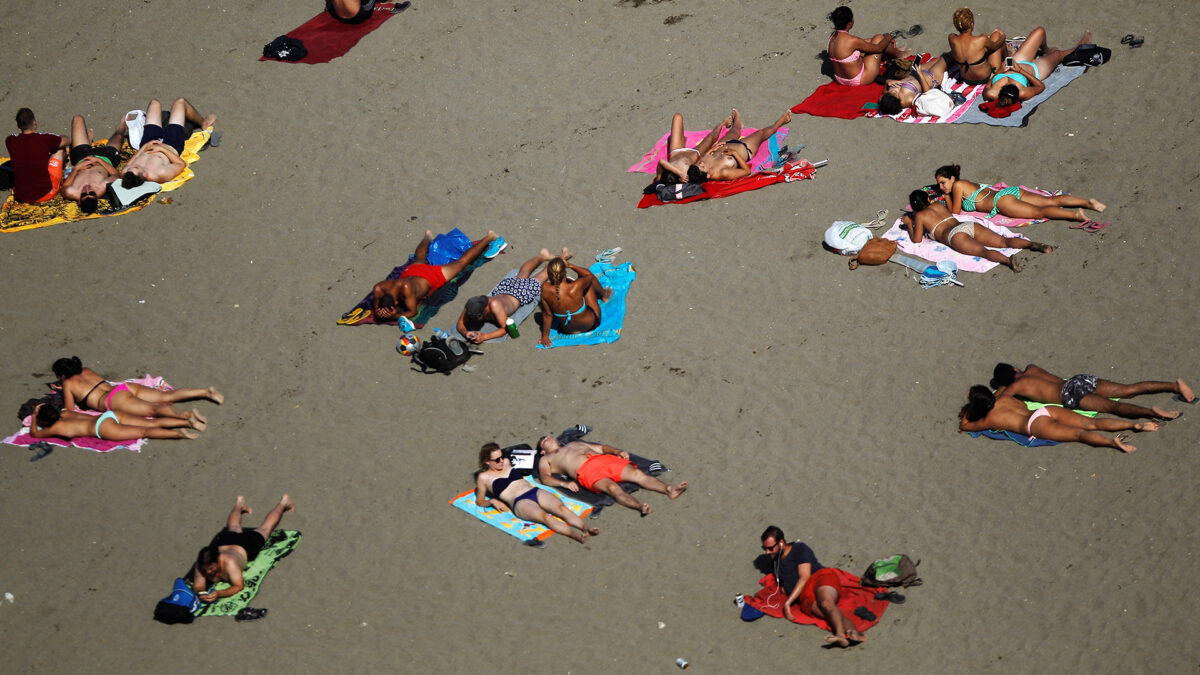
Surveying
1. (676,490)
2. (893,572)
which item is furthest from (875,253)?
(893,572)

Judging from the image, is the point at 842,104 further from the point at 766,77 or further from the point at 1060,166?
the point at 1060,166

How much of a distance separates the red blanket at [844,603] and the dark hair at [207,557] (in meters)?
4.52

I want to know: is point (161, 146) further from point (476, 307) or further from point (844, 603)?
point (844, 603)

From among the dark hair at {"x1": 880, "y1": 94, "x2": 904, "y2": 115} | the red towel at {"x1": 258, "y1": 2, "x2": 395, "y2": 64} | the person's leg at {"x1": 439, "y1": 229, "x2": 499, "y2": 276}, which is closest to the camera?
the person's leg at {"x1": 439, "y1": 229, "x2": 499, "y2": 276}

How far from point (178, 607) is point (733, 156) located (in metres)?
7.37

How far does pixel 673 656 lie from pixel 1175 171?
7.13 meters

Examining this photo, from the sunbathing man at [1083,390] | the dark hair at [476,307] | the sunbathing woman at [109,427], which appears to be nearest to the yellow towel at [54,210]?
the sunbathing woman at [109,427]

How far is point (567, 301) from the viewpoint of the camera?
11000 millimetres

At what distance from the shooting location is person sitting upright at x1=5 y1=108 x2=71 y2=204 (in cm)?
1384

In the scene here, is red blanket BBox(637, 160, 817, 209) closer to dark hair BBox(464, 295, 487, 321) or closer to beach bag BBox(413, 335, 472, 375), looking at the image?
dark hair BBox(464, 295, 487, 321)

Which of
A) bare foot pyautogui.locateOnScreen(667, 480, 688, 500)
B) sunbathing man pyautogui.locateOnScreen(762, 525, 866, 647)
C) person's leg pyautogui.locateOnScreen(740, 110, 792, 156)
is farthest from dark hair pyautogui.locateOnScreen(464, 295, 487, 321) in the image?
sunbathing man pyautogui.locateOnScreen(762, 525, 866, 647)

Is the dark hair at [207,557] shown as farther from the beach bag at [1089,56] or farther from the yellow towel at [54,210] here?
the beach bag at [1089,56]

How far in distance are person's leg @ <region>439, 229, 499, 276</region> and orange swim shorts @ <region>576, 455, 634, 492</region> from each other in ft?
10.2

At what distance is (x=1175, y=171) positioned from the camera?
11141 millimetres
